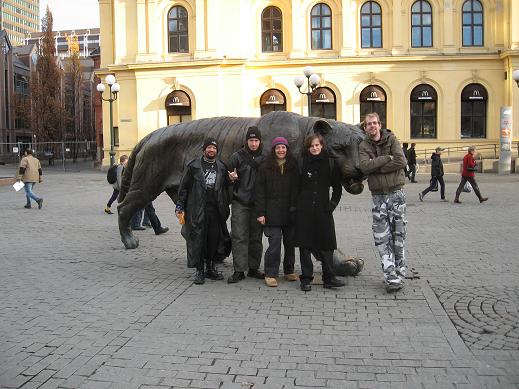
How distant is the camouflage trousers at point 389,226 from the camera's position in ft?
21.9

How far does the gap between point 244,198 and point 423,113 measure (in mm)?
30596

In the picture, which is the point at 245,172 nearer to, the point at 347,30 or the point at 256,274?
the point at 256,274

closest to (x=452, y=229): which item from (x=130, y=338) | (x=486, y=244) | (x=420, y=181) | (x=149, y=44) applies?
(x=486, y=244)

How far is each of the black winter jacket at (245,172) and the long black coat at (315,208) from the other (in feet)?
2.08

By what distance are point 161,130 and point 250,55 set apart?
28678 millimetres

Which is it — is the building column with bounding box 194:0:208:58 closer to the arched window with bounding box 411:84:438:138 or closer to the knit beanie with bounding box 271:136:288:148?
the arched window with bounding box 411:84:438:138

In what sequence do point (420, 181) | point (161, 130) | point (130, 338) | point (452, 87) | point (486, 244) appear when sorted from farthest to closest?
point (452, 87)
point (420, 181)
point (486, 244)
point (161, 130)
point (130, 338)

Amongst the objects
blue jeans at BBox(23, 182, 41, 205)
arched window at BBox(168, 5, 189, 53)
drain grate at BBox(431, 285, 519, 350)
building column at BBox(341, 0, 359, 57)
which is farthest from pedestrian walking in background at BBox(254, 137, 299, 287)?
arched window at BBox(168, 5, 189, 53)

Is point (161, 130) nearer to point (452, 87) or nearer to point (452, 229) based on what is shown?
point (452, 229)

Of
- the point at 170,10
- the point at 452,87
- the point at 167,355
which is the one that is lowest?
the point at 167,355

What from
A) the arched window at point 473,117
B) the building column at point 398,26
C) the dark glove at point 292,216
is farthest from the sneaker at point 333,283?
the arched window at point 473,117

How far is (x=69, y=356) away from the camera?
4789 millimetres

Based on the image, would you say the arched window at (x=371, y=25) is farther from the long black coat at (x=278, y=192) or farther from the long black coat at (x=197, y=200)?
the long black coat at (x=278, y=192)

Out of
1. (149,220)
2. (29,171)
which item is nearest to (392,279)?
(149,220)
